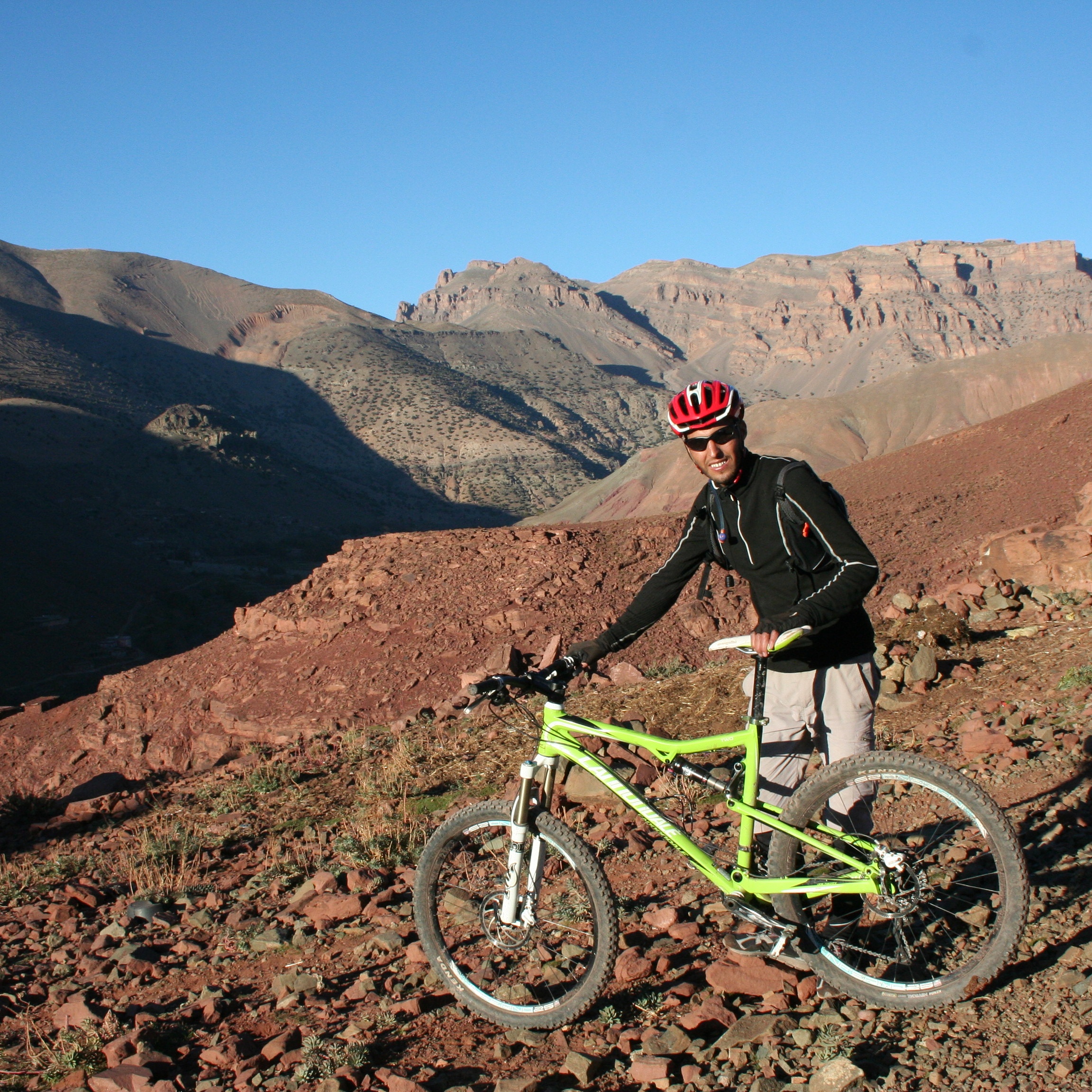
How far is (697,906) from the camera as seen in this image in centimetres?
371

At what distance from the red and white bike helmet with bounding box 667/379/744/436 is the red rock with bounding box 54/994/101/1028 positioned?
126 inches

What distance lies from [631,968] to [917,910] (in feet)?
3.29

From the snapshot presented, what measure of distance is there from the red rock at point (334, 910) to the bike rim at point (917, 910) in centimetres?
220

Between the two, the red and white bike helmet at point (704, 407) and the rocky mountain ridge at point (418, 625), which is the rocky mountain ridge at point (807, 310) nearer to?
the rocky mountain ridge at point (418, 625)

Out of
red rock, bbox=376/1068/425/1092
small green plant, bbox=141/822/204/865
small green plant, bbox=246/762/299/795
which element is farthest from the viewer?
small green plant, bbox=246/762/299/795

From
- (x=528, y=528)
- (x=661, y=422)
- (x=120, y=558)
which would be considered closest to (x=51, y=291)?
(x=661, y=422)

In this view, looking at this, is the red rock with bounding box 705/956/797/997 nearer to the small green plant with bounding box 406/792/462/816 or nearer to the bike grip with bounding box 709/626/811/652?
the bike grip with bounding box 709/626/811/652

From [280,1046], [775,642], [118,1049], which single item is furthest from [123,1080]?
[775,642]

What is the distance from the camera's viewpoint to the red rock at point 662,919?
3.54 meters

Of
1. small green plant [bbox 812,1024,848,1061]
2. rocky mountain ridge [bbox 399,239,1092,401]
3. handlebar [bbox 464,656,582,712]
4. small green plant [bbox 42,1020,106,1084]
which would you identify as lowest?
small green plant [bbox 42,1020,106,1084]

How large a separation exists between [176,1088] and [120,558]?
39.9 meters

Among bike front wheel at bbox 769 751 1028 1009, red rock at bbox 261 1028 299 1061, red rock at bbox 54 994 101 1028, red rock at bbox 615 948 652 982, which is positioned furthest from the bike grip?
red rock at bbox 54 994 101 1028

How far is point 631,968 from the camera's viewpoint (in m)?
3.13

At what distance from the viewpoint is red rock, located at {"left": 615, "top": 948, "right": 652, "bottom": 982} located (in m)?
3.13
